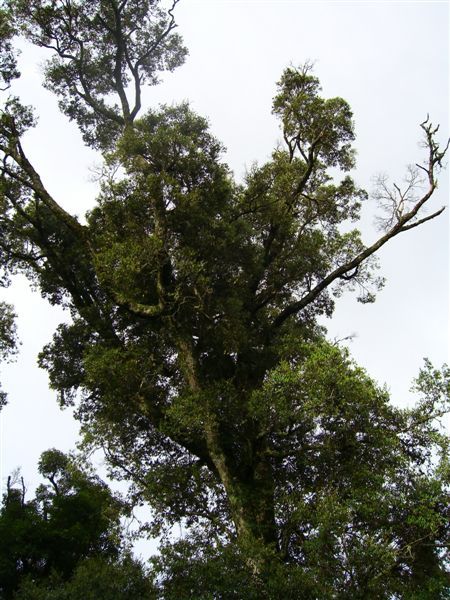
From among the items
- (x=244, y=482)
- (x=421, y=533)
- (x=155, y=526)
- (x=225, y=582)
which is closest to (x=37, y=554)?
(x=155, y=526)

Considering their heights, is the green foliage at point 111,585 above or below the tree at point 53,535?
below

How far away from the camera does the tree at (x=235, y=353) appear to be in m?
10.1

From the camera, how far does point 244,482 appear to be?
13.0m

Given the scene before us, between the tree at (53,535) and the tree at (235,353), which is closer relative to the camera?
the tree at (235,353)

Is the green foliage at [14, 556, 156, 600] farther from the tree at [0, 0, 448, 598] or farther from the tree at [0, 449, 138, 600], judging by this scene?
the tree at [0, 449, 138, 600]

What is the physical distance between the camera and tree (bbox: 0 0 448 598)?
33.1ft

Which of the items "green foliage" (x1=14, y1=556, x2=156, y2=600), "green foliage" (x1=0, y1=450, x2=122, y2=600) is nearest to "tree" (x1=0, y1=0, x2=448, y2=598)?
"green foliage" (x1=14, y1=556, x2=156, y2=600)

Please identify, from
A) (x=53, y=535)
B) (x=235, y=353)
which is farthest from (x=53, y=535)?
(x=235, y=353)

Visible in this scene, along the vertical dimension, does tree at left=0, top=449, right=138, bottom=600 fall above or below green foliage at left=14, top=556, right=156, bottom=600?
above

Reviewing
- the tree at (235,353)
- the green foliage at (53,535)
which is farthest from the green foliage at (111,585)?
the green foliage at (53,535)

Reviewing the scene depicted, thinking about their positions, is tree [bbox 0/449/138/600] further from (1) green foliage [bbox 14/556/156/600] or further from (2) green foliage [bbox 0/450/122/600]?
(1) green foliage [bbox 14/556/156/600]

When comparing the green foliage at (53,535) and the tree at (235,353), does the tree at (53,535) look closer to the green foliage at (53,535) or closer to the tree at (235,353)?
the green foliage at (53,535)

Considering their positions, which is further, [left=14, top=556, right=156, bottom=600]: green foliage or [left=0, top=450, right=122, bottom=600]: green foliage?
[left=0, top=450, right=122, bottom=600]: green foliage

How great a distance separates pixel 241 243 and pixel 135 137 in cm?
425
